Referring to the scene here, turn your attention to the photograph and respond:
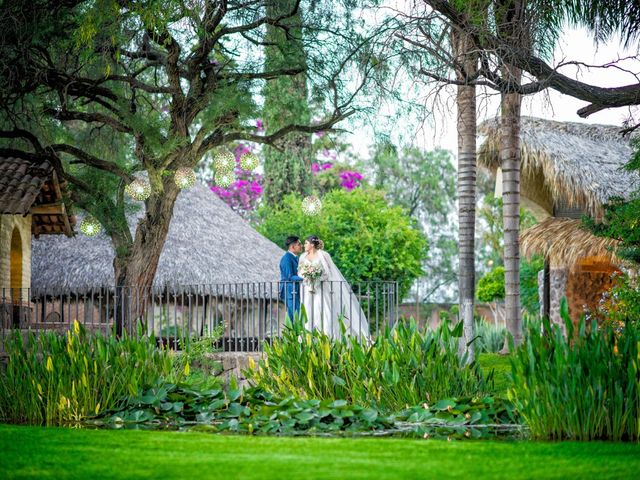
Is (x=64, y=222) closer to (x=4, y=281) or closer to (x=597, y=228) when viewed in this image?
(x=4, y=281)

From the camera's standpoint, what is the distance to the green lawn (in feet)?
16.0

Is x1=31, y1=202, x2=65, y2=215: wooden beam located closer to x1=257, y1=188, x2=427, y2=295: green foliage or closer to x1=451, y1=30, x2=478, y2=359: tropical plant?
x1=451, y1=30, x2=478, y2=359: tropical plant

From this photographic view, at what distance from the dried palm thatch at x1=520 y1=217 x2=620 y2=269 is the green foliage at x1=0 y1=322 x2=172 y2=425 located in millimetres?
9473

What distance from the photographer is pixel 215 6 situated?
454 inches

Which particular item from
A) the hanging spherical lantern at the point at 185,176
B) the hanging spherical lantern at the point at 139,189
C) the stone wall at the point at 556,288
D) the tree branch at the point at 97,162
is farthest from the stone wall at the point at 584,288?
the tree branch at the point at 97,162

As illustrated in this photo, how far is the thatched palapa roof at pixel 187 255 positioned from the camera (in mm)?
18094

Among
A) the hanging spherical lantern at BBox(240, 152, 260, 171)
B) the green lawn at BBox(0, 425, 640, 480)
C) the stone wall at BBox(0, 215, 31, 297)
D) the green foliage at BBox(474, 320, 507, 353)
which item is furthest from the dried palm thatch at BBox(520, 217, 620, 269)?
the green lawn at BBox(0, 425, 640, 480)

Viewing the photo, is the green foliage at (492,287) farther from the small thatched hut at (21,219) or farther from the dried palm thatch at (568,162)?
the small thatched hut at (21,219)

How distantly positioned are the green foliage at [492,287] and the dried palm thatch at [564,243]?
897cm

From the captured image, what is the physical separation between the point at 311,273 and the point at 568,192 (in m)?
6.40

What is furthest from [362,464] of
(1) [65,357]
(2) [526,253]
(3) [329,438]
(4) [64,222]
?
(2) [526,253]

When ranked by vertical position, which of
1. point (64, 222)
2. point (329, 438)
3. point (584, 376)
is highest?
point (64, 222)

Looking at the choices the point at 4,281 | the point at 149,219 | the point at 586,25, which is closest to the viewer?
the point at 586,25

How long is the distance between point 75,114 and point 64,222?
3237 mm
